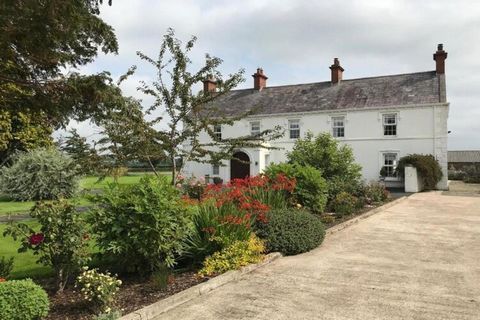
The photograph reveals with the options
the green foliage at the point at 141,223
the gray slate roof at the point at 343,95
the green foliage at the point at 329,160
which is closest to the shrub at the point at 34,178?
the gray slate roof at the point at 343,95

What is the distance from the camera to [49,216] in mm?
5324

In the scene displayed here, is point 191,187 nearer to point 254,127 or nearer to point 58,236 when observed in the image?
point 58,236

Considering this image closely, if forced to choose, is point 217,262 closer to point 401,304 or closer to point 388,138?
point 401,304

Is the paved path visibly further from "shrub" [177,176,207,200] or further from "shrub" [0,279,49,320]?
"shrub" [177,176,207,200]

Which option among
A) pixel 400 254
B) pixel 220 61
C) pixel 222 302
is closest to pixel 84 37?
pixel 220 61

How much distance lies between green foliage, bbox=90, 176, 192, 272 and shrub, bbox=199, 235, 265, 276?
1.94ft

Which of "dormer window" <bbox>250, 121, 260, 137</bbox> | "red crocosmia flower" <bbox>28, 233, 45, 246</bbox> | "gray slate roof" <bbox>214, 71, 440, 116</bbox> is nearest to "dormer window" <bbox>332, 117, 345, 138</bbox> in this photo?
"gray slate roof" <bbox>214, 71, 440, 116</bbox>

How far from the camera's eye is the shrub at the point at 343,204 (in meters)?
13.5

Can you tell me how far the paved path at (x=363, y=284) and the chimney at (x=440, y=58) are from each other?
22.9m

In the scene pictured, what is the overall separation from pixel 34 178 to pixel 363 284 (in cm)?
1990

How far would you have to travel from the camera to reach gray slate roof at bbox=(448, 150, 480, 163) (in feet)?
233

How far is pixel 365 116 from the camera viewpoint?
30.4m

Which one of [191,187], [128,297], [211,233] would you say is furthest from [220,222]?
[191,187]

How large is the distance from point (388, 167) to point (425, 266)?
78.3 feet
